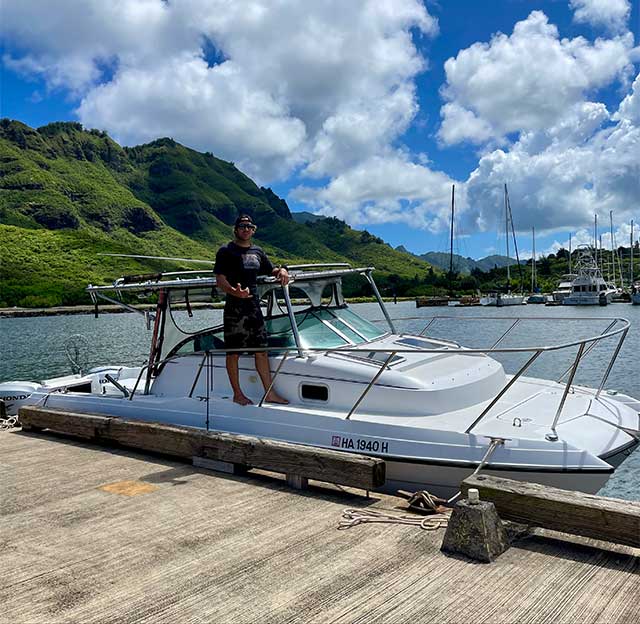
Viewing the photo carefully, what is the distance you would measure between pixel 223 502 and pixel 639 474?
817 centimetres

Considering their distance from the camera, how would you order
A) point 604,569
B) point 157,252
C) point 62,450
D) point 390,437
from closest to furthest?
1. point 604,569
2. point 390,437
3. point 62,450
4. point 157,252

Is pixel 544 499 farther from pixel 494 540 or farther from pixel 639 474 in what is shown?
pixel 639 474

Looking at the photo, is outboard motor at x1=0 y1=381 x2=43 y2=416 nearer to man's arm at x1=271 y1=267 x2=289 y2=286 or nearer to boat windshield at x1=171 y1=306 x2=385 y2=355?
boat windshield at x1=171 y1=306 x2=385 y2=355

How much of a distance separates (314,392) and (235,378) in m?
1.08

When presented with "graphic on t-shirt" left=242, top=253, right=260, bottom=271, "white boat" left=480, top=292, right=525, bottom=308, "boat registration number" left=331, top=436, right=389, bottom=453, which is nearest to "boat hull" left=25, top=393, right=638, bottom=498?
"boat registration number" left=331, top=436, right=389, bottom=453

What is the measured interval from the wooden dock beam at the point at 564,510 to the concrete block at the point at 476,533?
0.96ft

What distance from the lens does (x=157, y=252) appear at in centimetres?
19200

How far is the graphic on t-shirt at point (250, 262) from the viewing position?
25.2 ft

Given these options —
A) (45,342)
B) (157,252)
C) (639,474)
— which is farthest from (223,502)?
(157,252)

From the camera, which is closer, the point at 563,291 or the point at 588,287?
the point at 588,287

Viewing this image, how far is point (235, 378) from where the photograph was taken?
7.81 meters

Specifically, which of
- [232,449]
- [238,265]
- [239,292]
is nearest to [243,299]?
[239,292]

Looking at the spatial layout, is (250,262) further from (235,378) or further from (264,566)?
(264,566)

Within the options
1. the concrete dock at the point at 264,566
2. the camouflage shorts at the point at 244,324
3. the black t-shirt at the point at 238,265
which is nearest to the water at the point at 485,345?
the camouflage shorts at the point at 244,324
